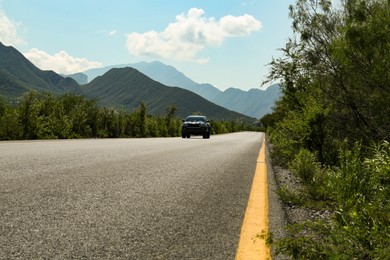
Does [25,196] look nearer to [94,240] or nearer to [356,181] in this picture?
[94,240]

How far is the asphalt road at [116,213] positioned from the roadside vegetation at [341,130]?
0.67m

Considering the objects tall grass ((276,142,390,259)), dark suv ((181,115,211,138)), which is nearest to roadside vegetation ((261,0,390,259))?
tall grass ((276,142,390,259))

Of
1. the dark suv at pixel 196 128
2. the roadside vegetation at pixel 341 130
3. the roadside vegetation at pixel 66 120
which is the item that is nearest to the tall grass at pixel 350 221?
the roadside vegetation at pixel 341 130

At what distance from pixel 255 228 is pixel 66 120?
734 inches

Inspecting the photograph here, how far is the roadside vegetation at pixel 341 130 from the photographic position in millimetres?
2438

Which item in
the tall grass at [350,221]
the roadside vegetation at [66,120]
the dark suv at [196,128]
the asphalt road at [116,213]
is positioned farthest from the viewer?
the dark suv at [196,128]

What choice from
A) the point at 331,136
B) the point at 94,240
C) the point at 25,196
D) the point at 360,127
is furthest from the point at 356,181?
the point at 331,136

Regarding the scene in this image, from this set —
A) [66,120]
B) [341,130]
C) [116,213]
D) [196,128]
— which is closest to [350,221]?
[116,213]

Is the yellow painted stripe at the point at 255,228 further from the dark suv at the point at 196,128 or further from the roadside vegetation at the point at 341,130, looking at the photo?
the dark suv at the point at 196,128

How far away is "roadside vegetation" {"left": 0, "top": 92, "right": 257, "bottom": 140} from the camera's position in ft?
56.4

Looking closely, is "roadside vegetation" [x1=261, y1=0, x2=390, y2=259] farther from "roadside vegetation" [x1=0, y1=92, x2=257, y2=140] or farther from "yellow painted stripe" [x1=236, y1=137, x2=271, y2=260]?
"roadside vegetation" [x1=0, y1=92, x2=257, y2=140]

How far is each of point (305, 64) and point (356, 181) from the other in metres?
6.73

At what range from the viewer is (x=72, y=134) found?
20.6 meters

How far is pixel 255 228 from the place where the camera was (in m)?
3.23
